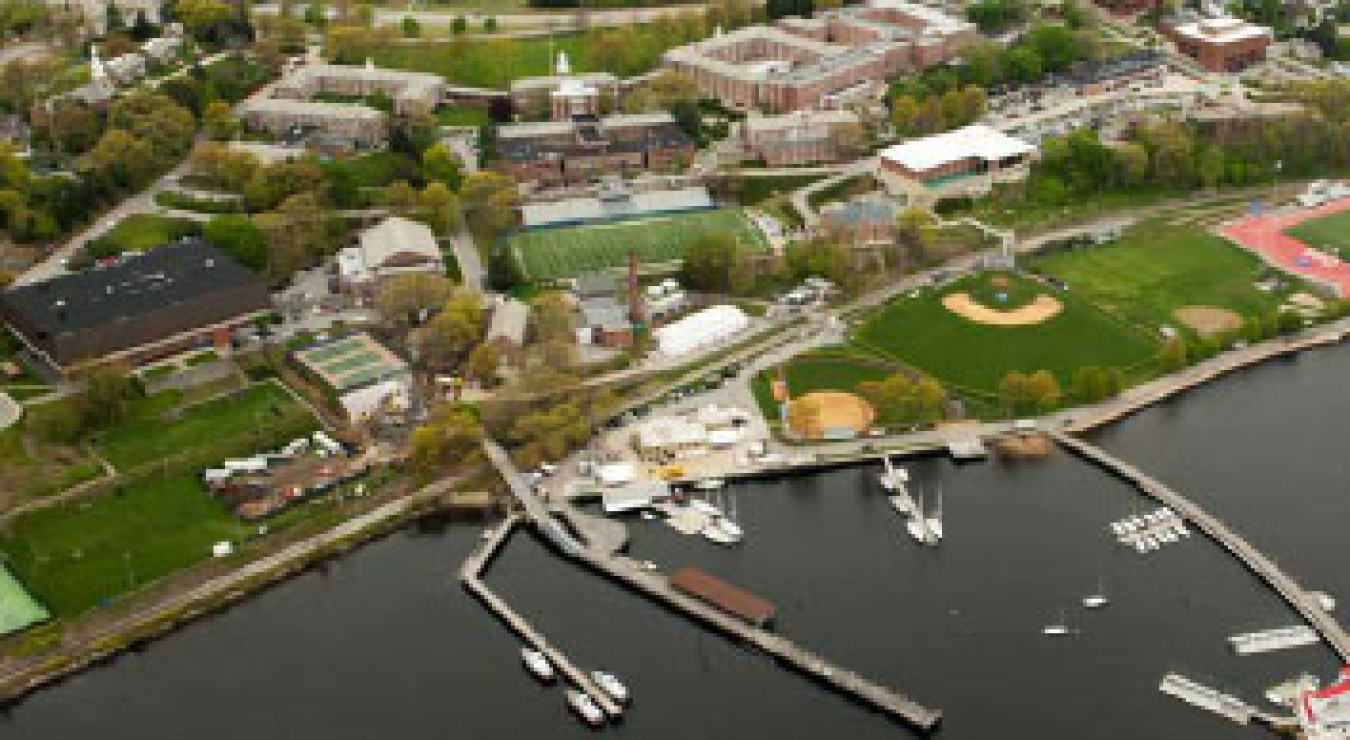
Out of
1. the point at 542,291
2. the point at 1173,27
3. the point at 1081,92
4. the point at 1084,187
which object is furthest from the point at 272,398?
the point at 1173,27

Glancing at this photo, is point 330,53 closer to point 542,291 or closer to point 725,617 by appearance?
point 542,291

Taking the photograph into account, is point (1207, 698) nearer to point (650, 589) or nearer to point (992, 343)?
point (650, 589)

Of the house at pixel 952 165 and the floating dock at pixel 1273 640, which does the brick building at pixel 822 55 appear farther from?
the floating dock at pixel 1273 640

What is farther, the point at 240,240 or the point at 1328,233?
the point at 1328,233

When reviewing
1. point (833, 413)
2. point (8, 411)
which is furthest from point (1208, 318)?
point (8, 411)

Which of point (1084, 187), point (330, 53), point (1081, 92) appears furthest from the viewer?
point (330, 53)

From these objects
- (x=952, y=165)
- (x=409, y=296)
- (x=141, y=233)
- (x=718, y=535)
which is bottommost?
(x=718, y=535)
